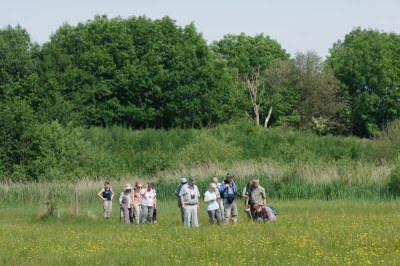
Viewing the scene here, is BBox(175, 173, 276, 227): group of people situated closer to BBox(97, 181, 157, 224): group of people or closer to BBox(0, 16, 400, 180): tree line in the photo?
BBox(97, 181, 157, 224): group of people

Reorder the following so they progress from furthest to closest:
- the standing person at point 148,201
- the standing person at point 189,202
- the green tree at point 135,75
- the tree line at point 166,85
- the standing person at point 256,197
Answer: the green tree at point 135,75 < the tree line at point 166,85 < the standing person at point 148,201 < the standing person at point 256,197 < the standing person at point 189,202

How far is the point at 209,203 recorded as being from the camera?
3475 cm

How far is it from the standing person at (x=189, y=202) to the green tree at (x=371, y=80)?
65.1m

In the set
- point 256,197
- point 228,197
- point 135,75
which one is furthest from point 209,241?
point 135,75

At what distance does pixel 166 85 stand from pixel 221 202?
5605cm

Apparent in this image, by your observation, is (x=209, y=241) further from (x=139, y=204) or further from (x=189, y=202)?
(x=139, y=204)

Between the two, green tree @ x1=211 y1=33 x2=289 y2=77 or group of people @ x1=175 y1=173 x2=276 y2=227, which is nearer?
group of people @ x1=175 y1=173 x2=276 y2=227

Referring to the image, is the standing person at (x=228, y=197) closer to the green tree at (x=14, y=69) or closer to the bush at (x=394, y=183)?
the bush at (x=394, y=183)

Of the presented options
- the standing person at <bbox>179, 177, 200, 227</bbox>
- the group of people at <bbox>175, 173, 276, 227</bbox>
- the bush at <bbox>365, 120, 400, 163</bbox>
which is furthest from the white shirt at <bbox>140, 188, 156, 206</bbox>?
the bush at <bbox>365, 120, 400, 163</bbox>

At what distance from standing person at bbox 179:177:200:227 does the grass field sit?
106cm

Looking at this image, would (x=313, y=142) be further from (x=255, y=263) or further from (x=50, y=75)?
(x=255, y=263)

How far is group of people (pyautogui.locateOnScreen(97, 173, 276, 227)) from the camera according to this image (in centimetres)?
3431

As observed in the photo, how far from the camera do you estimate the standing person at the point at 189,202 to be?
3412 centimetres

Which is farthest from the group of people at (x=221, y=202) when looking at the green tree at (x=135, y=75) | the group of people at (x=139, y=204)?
the green tree at (x=135, y=75)
